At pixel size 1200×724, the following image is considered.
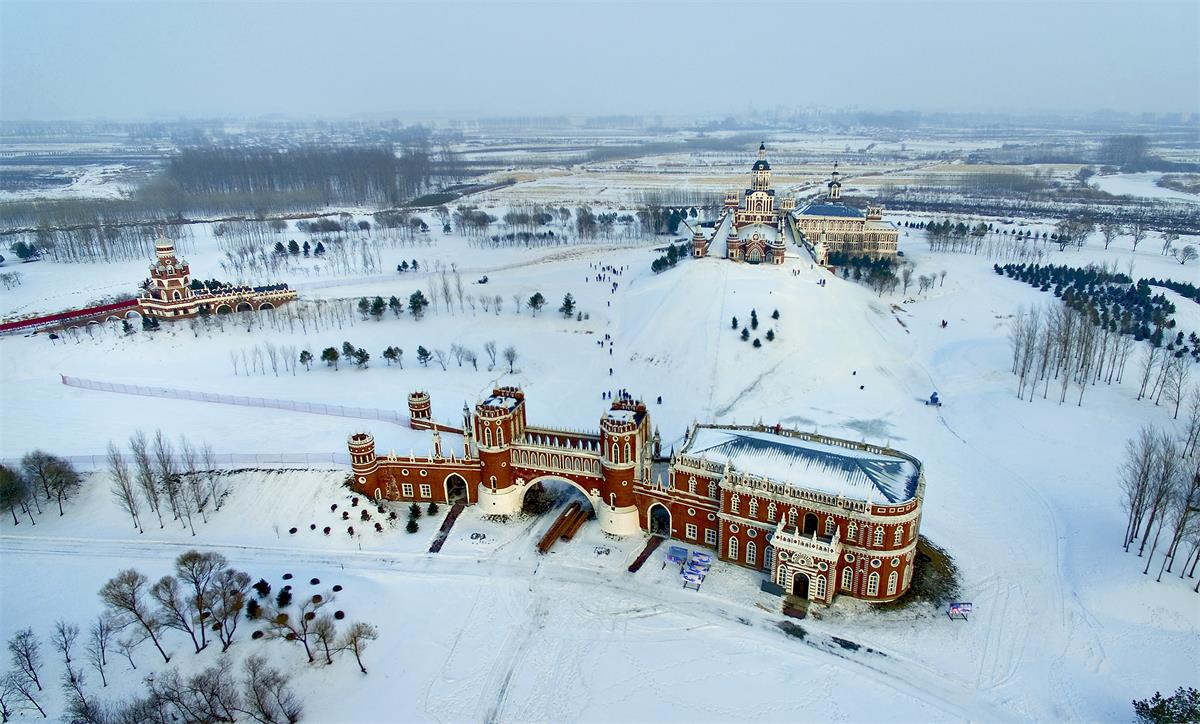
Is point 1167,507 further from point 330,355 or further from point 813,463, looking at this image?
point 330,355

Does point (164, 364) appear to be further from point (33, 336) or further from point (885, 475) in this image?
point (885, 475)

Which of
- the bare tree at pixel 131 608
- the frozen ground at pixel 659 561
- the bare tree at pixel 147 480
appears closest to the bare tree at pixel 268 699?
the frozen ground at pixel 659 561

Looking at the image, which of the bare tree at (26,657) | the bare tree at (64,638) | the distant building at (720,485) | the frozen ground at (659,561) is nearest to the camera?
the bare tree at (26,657)

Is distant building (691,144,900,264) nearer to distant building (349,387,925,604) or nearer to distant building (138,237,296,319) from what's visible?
distant building (349,387,925,604)

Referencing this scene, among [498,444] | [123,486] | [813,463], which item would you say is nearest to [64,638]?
[123,486]

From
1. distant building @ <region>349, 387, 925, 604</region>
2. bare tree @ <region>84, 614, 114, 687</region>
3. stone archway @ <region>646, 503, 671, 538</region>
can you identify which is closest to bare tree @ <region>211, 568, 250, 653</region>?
bare tree @ <region>84, 614, 114, 687</region>

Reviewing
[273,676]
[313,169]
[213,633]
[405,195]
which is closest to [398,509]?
[213,633]

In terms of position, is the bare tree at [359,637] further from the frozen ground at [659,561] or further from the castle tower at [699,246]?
the castle tower at [699,246]
